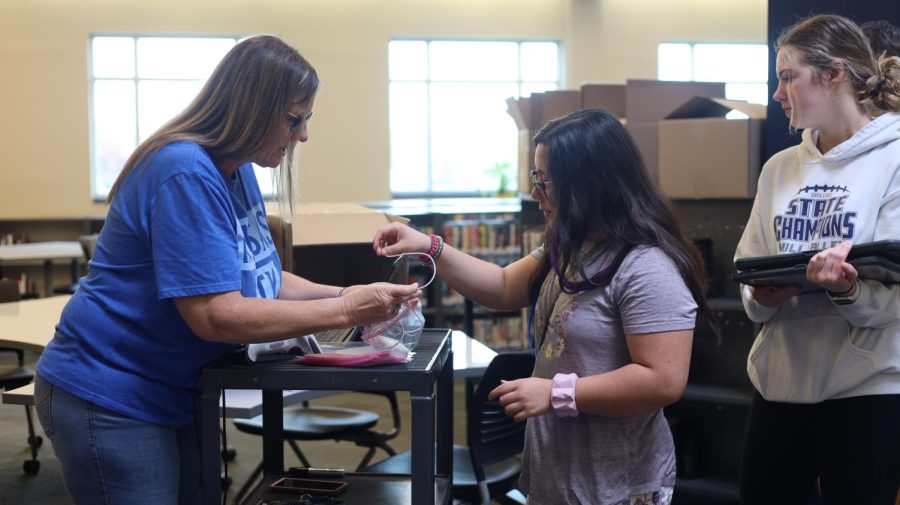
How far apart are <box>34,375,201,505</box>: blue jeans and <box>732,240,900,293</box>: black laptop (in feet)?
3.61

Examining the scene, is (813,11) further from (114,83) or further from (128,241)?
(114,83)

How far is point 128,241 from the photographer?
1.43 metres

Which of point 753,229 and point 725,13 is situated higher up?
point 725,13

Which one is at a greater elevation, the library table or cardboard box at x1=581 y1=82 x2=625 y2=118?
cardboard box at x1=581 y1=82 x2=625 y2=118

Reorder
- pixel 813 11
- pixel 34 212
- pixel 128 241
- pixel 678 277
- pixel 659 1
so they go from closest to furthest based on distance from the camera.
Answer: pixel 128 241 < pixel 678 277 < pixel 813 11 < pixel 34 212 < pixel 659 1

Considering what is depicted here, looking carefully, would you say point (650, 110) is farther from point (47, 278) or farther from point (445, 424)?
point (47, 278)

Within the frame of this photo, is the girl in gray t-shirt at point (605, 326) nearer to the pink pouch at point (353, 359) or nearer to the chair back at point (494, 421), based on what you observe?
the pink pouch at point (353, 359)

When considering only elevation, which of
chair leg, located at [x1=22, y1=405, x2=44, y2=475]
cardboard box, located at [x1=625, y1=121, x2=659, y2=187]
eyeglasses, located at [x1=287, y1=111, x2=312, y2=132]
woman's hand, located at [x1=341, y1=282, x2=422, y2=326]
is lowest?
chair leg, located at [x1=22, y1=405, x2=44, y2=475]

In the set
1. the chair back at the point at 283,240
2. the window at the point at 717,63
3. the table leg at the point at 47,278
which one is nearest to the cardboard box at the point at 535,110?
the chair back at the point at 283,240

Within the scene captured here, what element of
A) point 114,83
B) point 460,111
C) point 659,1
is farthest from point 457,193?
point 114,83

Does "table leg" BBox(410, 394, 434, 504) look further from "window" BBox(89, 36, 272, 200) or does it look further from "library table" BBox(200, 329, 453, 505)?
"window" BBox(89, 36, 272, 200)

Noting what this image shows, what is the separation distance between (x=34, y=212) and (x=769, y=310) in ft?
29.2

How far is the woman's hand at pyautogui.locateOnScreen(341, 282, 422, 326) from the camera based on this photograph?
1.41 meters

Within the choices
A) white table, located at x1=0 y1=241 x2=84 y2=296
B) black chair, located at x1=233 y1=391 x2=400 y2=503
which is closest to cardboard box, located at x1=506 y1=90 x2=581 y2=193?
black chair, located at x1=233 y1=391 x2=400 y2=503
